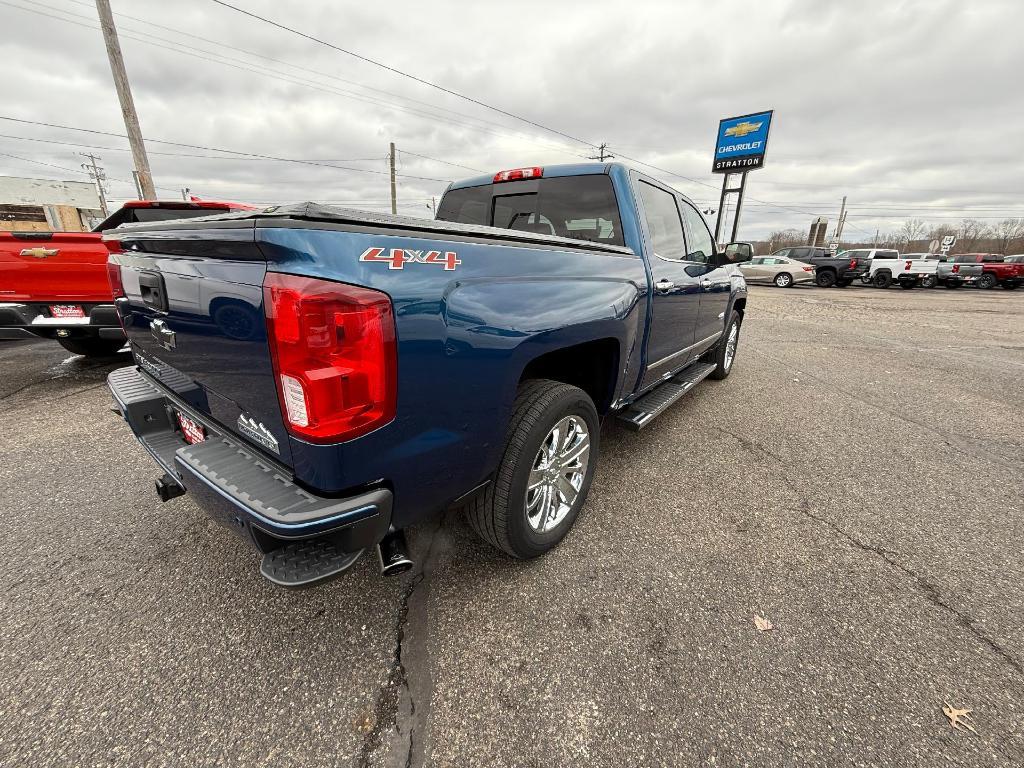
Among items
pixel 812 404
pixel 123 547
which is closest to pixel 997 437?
pixel 812 404

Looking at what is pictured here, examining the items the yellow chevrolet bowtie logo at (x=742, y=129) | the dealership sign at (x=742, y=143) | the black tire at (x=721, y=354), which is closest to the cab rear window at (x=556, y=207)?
the black tire at (x=721, y=354)

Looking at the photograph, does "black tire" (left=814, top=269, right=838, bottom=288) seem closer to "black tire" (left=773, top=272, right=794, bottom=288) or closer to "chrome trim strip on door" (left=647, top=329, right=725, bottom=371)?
"black tire" (left=773, top=272, right=794, bottom=288)

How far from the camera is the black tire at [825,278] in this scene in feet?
73.3

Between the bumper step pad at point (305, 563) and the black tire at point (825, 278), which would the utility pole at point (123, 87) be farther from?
the black tire at point (825, 278)

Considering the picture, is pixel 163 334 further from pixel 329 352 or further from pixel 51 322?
pixel 51 322

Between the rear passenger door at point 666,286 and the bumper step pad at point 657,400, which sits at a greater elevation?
the rear passenger door at point 666,286

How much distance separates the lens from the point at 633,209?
279 cm

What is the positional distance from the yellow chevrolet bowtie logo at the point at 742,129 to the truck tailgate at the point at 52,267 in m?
28.9

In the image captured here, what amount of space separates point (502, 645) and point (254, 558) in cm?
132

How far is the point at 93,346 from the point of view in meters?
5.24

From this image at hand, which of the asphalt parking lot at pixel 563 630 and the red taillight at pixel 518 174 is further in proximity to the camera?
the red taillight at pixel 518 174

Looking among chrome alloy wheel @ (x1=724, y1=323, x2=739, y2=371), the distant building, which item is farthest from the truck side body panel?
the distant building

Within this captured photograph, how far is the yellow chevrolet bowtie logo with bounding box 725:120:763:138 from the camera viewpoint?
23981mm

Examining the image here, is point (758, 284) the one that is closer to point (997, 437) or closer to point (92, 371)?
point (997, 437)
